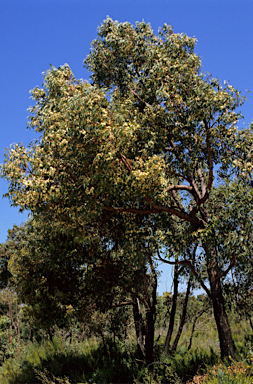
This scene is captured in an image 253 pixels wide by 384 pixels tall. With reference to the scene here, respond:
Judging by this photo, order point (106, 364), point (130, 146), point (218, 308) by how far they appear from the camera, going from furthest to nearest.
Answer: point (106, 364), point (218, 308), point (130, 146)

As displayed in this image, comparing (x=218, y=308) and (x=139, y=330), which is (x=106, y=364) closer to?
(x=139, y=330)

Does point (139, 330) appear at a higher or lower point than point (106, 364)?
higher

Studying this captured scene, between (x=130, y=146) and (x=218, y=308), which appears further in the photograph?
(x=218, y=308)

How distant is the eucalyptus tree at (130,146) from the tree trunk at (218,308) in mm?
36

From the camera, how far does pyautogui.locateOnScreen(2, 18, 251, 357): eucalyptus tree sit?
9.59 meters

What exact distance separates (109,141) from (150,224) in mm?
4369

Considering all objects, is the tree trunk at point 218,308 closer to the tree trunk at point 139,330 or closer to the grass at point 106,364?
the grass at point 106,364

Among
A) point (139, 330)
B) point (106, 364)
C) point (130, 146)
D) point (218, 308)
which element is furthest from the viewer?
point (139, 330)

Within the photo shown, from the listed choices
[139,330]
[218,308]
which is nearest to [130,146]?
[218,308]

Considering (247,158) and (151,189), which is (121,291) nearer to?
(151,189)

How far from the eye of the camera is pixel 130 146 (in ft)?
35.4

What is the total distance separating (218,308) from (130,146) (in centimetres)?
672

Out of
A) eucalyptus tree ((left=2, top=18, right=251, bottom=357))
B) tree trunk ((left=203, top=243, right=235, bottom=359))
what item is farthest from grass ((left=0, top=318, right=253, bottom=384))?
eucalyptus tree ((left=2, top=18, right=251, bottom=357))

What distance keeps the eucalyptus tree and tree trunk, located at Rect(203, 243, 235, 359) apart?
4 cm
